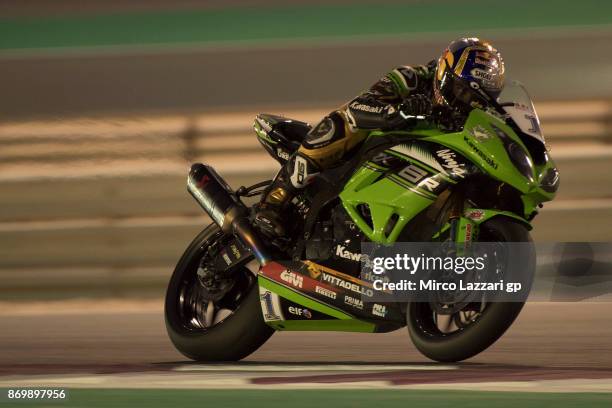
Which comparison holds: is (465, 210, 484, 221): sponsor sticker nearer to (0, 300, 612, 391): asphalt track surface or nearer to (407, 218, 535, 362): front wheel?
(407, 218, 535, 362): front wheel

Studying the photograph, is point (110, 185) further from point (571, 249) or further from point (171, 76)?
point (571, 249)

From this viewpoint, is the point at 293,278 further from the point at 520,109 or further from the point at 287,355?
the point at 520,109

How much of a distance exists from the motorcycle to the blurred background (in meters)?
1.81

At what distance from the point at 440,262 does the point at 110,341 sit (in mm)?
2417

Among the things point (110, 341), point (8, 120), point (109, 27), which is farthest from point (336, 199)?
point (109, 27)

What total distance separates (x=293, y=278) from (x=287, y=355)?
559 mm

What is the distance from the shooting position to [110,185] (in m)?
9.12

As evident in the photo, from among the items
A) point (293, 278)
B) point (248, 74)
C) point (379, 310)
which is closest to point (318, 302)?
point (293, 278)

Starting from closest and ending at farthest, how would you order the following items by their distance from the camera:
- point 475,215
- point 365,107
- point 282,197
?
1. point 475,215
2. point 365,107
3. point 282,197

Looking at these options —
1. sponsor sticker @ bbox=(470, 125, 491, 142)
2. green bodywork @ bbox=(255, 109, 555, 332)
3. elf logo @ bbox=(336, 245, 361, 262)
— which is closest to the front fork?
green bodywork @ bbox=(255, 109, 555, 332)

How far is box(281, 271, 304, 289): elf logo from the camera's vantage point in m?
6.57

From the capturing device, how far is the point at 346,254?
6.40 m

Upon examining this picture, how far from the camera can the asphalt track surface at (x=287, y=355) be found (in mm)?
5707

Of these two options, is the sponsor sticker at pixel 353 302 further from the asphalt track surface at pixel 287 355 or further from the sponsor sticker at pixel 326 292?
the asphalt track surface at pixel 287 355
